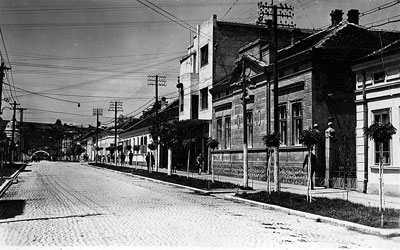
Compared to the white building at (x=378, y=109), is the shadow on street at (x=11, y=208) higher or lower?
lower

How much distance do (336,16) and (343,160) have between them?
429 inches

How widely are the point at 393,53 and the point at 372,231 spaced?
8.45 meters

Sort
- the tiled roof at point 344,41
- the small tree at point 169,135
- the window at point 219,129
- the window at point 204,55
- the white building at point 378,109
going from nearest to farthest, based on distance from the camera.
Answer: the white building at point 378,109, the tiled roof at point 344,41, the small tree at point 169,135, the window at point 219,129, the window at point 204,55

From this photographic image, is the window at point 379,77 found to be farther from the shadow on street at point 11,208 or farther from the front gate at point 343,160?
the shadow on street at point 11,208

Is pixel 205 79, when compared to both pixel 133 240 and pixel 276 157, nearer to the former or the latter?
pixel 276 157

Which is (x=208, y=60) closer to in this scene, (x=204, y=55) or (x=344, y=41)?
(x=204, y=55)

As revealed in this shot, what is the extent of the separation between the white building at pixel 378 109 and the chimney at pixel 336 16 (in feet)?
33.5

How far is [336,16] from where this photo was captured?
88.3ft

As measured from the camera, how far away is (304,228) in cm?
1019

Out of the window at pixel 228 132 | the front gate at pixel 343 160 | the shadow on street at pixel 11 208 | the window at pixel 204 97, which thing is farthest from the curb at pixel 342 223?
the window at pixel 204 97

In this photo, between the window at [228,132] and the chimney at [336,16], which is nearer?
the chimney at [336,16]

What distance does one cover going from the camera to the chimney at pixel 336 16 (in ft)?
88.0

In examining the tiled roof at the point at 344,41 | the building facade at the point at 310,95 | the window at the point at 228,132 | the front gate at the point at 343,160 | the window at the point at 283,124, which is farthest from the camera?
the window at the point at 228,132

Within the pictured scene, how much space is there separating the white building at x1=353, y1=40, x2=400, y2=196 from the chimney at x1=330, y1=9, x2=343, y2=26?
10.2 metres
